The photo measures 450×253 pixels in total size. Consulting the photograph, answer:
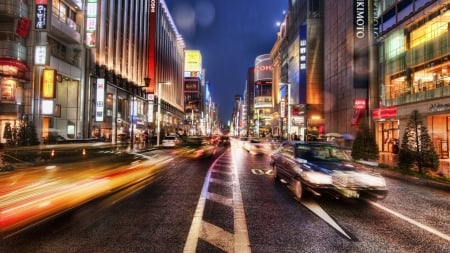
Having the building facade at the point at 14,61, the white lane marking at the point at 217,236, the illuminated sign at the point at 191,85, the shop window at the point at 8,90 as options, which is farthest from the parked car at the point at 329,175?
the illuminated sign at the point at 191,85

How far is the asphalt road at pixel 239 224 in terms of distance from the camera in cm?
555

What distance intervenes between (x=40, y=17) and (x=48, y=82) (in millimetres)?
5525

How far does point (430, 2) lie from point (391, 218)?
25.6 m

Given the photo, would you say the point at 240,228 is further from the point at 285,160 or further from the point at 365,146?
the point at 365,146

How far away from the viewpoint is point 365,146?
950 inches

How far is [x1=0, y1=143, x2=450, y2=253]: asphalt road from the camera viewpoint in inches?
219

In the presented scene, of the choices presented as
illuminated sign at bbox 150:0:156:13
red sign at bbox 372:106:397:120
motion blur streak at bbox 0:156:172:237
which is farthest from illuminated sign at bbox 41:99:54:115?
illuminated sign at bbox 150:0:156:13

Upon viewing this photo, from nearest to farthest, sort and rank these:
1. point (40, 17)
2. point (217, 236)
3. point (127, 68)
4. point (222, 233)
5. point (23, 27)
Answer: point (217, 236) < point (222, 233) < point (23, 27) < point (40, 17) < point (127, 68)

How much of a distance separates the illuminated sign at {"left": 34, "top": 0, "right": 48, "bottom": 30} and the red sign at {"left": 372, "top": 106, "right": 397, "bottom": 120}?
3181cm

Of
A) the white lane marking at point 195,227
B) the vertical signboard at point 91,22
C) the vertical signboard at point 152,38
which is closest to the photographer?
the white lane marking at point 195,227

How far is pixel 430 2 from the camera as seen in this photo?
1064 inches

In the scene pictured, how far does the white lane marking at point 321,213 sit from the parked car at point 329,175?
1.02 feet

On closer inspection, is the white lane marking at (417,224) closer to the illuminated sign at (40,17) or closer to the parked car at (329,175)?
the parked car at (329,175)

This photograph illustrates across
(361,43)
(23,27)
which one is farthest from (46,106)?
(361,43)
